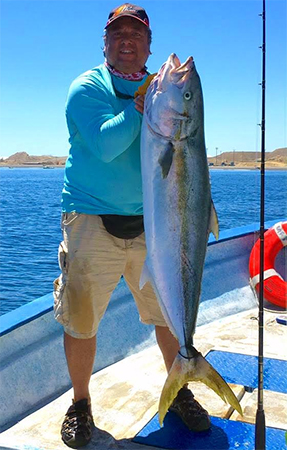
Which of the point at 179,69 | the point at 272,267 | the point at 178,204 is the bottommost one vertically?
the point at 272,267

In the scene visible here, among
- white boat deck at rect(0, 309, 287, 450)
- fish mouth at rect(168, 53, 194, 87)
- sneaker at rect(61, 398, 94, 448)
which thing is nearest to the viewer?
fish mouth at rect(168, 53, 194, 87)

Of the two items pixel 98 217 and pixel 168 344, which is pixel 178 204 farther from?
pixel 168 344

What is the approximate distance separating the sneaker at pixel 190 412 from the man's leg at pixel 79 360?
0.63 meters

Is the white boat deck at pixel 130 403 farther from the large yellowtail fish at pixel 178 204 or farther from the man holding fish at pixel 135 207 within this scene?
the large yellowtail fish at pixel 178 204

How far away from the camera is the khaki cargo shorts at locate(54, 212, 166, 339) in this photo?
10.1ft

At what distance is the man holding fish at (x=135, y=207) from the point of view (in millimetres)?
2496

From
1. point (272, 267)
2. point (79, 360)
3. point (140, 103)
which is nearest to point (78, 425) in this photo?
point (79, 360)

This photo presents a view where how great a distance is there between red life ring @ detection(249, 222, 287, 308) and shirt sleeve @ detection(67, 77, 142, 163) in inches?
125

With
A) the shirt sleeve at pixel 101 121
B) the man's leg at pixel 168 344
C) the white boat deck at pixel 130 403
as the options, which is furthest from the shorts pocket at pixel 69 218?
the white boat deck at pixel 130 403

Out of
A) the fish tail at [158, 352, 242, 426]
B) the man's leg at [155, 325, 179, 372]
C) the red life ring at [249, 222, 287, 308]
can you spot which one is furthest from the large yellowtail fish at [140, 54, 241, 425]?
the red life ring at [249, 222, 287, 308]

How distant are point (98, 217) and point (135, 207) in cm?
23

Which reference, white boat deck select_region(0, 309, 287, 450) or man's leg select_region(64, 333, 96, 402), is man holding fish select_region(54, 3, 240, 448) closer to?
man's leg select_region(64, 333, 96, 402)

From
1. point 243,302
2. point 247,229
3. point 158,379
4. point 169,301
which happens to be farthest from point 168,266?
point 247,229

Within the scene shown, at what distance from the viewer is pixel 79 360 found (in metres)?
3.13
